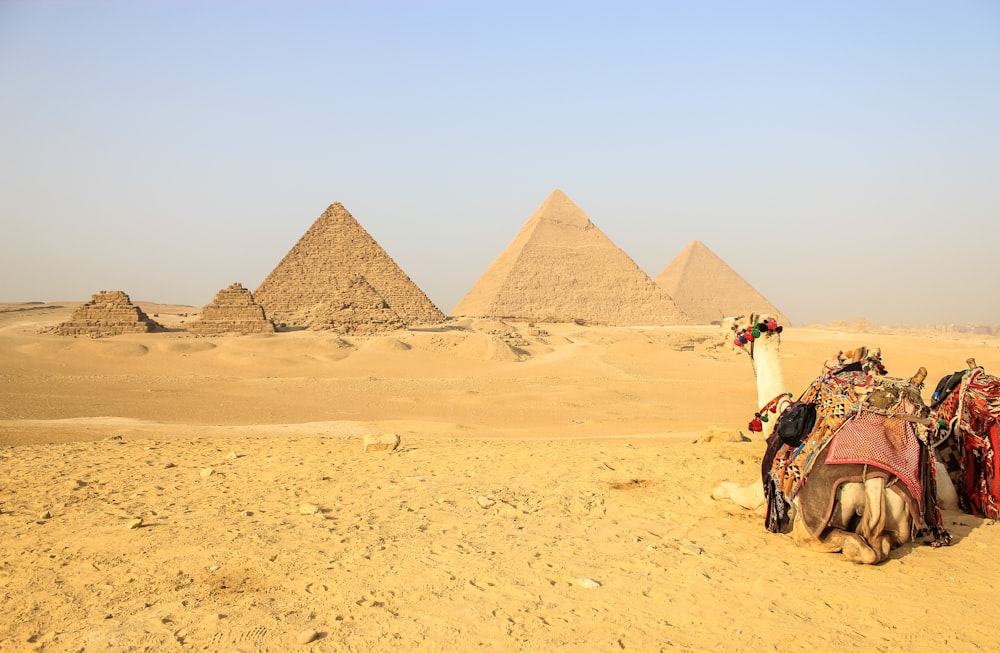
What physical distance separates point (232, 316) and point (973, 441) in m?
27.7

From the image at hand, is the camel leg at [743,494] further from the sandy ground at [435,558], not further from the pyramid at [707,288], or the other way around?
the pyramid at [707,288]

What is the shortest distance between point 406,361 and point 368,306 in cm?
1064


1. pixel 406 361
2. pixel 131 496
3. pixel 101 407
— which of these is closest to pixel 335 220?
pixel 406 361

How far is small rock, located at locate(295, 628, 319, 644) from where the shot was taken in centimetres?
254

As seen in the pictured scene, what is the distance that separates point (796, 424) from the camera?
362 centimetres

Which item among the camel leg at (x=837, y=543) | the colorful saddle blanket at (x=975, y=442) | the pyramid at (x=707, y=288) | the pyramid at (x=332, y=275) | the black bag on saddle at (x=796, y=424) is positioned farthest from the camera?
the pyramid at (x=707, y=288)

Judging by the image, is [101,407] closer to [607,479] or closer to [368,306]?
[607,479]

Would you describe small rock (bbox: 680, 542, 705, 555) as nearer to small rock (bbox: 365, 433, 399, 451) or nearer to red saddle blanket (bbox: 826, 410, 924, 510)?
red saddle blanket (bbox: 826, 410, 924, 510)

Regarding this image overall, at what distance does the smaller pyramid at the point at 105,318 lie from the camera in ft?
83.7

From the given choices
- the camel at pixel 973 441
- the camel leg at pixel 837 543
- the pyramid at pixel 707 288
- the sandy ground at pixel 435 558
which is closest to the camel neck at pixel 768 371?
the sandy ground at pixel 435 558

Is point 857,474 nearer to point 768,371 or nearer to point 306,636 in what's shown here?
point 768,371

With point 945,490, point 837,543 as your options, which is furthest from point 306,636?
point 945,490

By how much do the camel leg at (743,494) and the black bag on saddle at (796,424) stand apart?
45 cm

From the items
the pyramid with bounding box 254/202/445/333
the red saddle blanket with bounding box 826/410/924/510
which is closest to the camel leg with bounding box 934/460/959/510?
the red saddle blanket with bounding box 826/410/924/510
